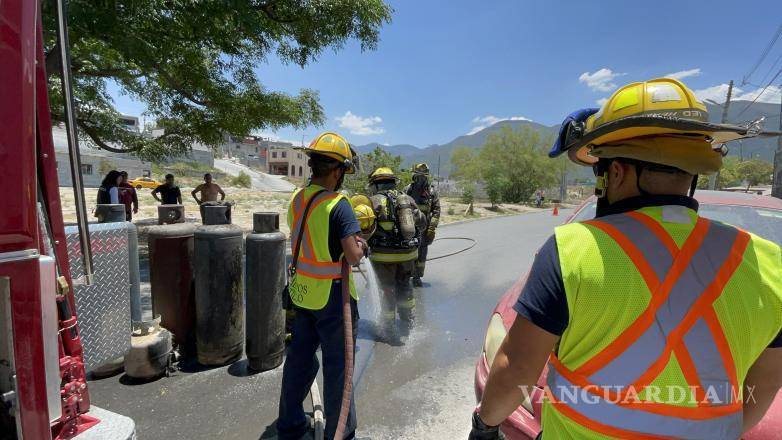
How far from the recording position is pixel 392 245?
4.74 metres

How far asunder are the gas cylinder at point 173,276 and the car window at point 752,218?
11.1 feet

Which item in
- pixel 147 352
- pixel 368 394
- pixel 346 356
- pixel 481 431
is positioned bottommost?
pixel 368 394

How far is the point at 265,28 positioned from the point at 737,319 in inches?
260

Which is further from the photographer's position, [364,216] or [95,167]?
[95,167]

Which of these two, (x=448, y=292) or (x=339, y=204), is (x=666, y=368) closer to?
(x=339, y=204)

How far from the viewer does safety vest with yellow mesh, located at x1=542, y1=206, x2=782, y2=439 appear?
1045mm

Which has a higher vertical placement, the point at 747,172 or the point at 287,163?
the point at 287,163

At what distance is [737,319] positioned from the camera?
3.51 ft

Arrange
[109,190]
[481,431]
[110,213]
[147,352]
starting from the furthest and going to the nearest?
[109,190] < [147,352] < [110,213] < [481,431]

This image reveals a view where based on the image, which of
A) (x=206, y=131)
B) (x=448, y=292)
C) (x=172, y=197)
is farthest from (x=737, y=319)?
(x=172, y=197)

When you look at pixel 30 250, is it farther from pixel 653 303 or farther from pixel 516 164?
pixel 516 164

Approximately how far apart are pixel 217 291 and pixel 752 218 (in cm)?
446

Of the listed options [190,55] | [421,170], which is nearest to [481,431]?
[421,170]

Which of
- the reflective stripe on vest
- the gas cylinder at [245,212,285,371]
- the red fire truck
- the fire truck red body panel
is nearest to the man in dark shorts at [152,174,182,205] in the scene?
the gas cylinder at [245,212,285,371]
